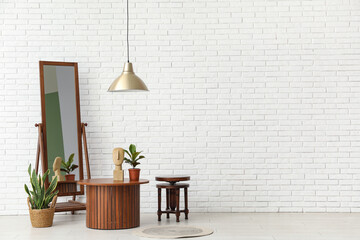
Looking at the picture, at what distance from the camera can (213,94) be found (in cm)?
689

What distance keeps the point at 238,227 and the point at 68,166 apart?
2440 millimetres

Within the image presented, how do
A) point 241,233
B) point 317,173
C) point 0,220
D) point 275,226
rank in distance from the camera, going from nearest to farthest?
point 241,233 → point 275,226 → point 0,220 → point 317,173

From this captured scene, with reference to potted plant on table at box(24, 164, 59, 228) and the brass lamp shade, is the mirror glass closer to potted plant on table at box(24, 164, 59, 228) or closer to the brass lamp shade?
potted plant on table at box(24, 164, 59, 228)

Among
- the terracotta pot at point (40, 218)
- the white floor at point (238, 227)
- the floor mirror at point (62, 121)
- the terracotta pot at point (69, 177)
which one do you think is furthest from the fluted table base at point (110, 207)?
the terracotta pot at point (69, 177)

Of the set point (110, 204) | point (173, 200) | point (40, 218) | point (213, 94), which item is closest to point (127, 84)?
point (110, 204)

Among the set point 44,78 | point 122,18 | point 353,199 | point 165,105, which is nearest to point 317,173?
point 353,199

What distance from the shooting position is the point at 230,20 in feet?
22.7

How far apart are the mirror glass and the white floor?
889 millimetres

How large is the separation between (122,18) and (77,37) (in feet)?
2.26

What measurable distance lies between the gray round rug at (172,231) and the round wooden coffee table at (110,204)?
9.6 inches

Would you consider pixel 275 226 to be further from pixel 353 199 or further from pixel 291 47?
pixel 291 47

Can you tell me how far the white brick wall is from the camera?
682cm

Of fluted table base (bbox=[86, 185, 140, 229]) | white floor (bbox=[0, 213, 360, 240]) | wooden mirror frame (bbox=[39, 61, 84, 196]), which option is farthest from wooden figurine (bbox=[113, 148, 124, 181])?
wooden mirror frame (bbox=[39, 61, 84, 196])

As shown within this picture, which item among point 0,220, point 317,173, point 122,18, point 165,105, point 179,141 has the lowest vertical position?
point 0,220
